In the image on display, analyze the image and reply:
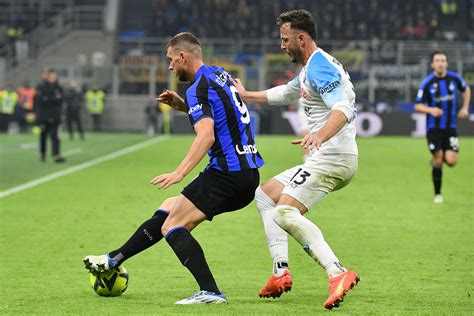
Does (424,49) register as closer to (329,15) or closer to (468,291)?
(329,15)

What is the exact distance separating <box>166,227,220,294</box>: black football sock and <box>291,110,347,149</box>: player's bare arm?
1053 millimetres

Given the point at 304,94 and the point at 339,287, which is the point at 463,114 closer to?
the point at 304,94

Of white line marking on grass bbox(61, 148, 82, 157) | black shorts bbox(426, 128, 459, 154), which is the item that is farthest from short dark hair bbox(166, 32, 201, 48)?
white line marking on grass bbox(61, 148, 82, 157)

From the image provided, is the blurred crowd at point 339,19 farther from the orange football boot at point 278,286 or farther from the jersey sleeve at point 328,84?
the jersey sleeve at point 328,84

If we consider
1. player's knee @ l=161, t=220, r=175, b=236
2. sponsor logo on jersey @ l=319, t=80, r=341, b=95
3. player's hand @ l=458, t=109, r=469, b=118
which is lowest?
player's knee @ l=161, t=220, r=175, b=236

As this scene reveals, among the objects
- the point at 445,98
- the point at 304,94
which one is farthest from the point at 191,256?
the point at 445,98

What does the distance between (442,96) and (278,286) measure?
9198 mm

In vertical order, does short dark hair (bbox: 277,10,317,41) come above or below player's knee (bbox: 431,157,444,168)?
above

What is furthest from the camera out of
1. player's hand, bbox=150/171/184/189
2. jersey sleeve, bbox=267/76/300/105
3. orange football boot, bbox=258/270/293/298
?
jersey sleeve, bbox=267/76/300/105

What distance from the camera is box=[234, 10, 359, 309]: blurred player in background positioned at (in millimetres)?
7383

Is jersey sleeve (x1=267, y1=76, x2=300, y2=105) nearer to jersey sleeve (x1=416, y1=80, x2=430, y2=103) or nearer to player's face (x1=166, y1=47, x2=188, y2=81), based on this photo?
player's face (x1=166, y1=47, x2=188, y2=81)

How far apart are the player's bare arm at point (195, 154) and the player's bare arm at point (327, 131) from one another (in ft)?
2.02

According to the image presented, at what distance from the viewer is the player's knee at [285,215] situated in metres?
7.53

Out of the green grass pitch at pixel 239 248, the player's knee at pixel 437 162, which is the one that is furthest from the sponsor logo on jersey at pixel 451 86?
the green grass pitch at pixel 239 248
